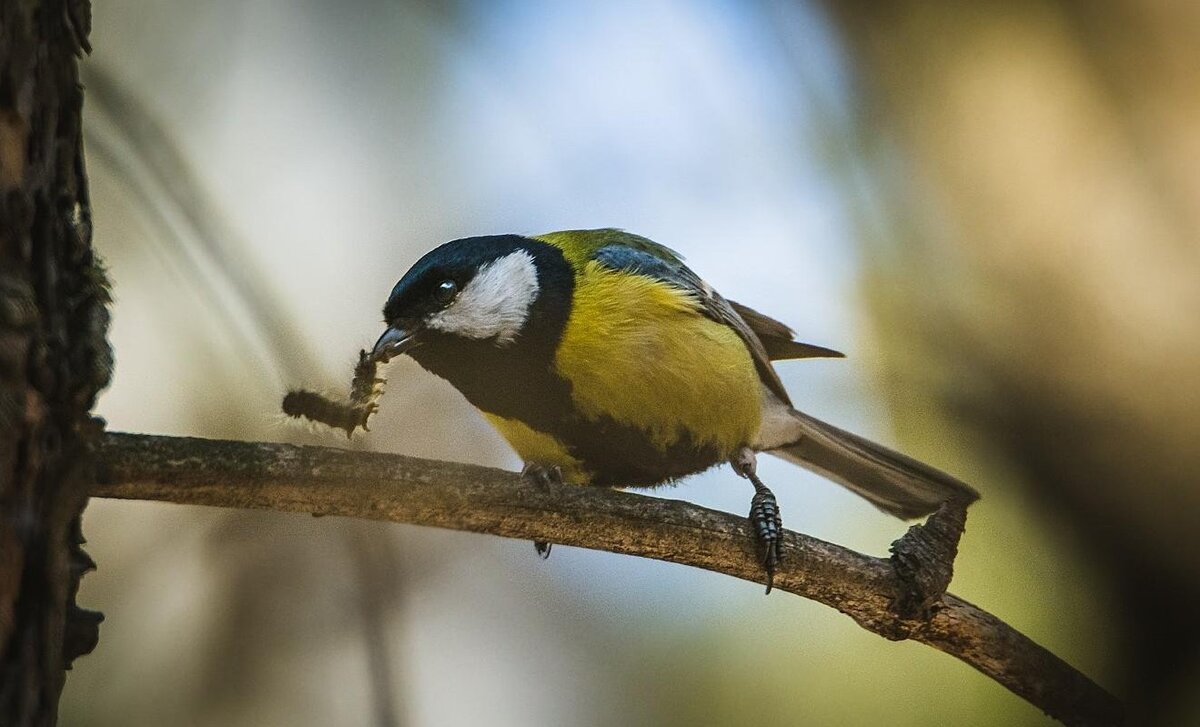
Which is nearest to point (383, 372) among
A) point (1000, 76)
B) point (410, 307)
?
point (410, 307)

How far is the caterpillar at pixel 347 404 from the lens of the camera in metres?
1.04

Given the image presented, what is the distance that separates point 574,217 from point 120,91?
57 cm

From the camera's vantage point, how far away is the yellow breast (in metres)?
1.16

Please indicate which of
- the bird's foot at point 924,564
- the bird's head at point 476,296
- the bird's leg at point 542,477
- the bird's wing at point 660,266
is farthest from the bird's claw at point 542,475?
the bird's foot at point 924,564

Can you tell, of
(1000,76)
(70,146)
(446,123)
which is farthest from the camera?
(1000,76)

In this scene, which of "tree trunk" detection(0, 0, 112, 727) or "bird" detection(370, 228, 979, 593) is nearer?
"tree trunk" detection(0, 0, 112, 727)

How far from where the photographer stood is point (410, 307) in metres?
1.06

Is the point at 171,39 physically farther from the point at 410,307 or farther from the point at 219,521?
the point at 219,521

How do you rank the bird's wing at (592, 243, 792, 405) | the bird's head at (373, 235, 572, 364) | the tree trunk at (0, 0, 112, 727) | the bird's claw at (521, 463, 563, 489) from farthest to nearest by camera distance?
the bird's wing at (592, 243, 792, 405), the bird's head at (373, 235, 572, 364), the bird's claw at (521, 463, 563, 489), the tree trunk at (0, 0, 112, 727)

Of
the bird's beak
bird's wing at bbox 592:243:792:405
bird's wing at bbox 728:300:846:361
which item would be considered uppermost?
bird's wing at bbox 592:243:792:405

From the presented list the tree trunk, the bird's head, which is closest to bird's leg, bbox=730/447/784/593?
the bird's head

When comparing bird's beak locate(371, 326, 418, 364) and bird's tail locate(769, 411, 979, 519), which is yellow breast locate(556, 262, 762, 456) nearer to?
bird's tail locate(769, 411, 979, 519)

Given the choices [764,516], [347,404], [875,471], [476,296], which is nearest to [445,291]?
[476,296]

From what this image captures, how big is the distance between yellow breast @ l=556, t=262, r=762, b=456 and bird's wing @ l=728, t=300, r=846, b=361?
0.03 m
